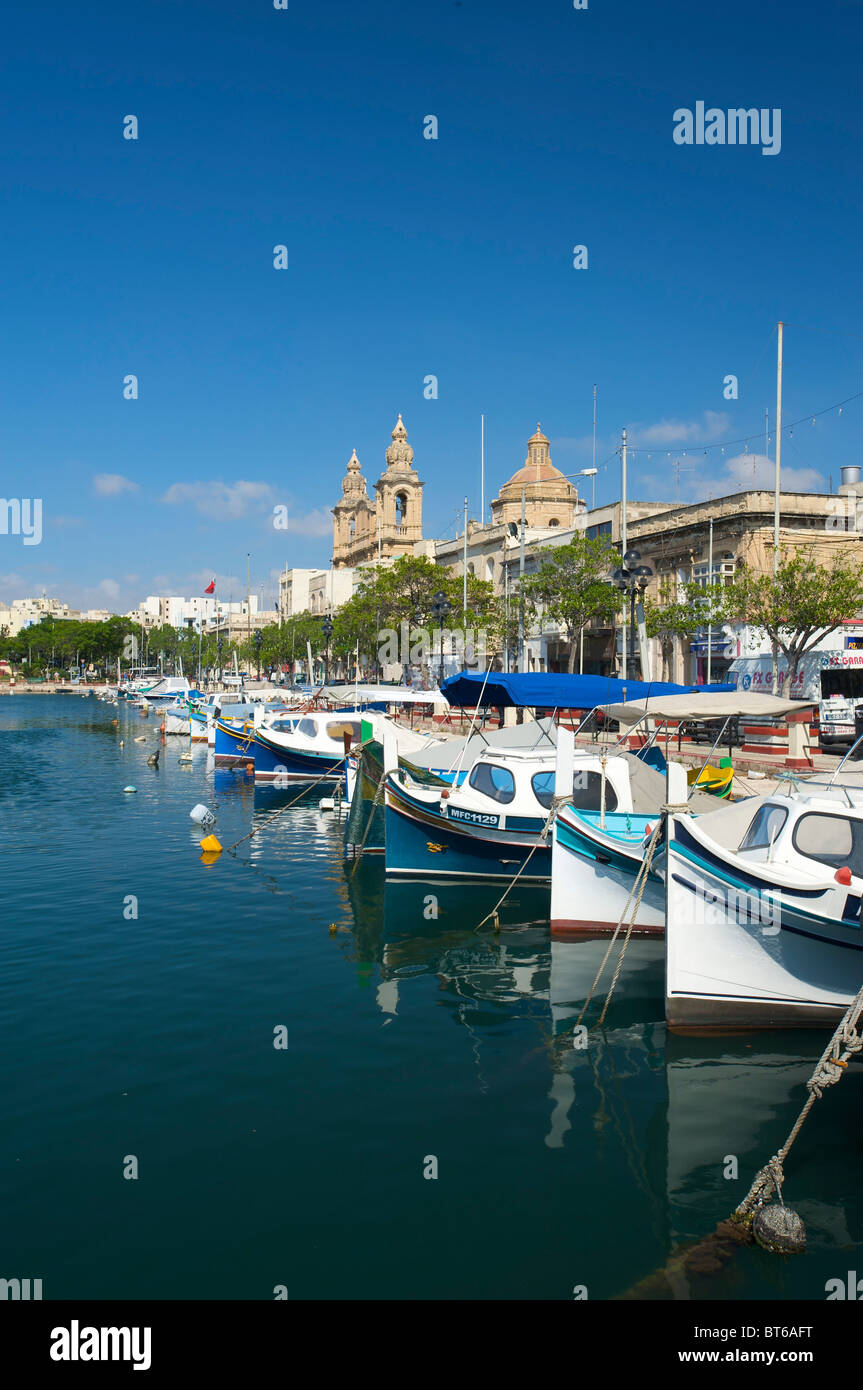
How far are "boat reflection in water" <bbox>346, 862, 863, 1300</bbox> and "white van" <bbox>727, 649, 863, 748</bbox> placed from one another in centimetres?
2028

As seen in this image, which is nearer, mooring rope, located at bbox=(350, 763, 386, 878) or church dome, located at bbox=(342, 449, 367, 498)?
mooring rope, located at bbox=(350, 763, 386, 878)

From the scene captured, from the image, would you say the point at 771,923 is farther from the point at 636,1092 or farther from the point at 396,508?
the point at 396,508

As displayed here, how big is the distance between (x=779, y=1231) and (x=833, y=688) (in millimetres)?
32041

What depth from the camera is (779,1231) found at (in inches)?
309

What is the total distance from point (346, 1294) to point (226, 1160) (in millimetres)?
2239

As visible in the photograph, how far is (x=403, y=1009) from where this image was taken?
13.3m

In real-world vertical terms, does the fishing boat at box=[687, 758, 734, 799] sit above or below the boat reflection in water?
above

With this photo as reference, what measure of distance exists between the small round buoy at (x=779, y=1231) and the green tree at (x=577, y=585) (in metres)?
43.6

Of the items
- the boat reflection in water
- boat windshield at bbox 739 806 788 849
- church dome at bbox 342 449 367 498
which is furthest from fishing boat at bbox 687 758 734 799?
church dome at bbox 342 449 367 498

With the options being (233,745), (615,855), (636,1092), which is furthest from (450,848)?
(233,745)

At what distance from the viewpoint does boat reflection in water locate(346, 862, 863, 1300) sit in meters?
8.09

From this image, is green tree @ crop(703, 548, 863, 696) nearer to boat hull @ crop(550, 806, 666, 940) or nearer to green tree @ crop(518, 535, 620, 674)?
green tree @ crop(518, 535, 620, 674)

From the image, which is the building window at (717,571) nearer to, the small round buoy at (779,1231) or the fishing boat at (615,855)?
the fishing boat at (615,855)

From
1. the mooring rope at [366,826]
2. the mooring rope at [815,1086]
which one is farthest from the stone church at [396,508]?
the mooring rope at [815,1086]
